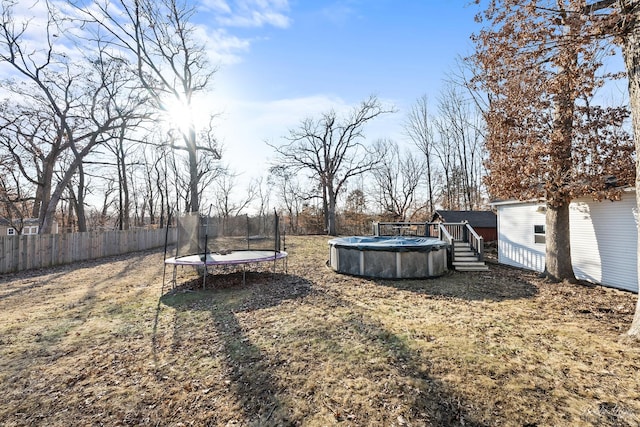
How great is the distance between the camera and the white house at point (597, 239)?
7309mm

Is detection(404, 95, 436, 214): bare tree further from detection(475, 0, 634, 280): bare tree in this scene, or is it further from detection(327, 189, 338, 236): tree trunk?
detection(475, 0, 634, 280): bare tree

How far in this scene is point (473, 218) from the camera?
61.0ft

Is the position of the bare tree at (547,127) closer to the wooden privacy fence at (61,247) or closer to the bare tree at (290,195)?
the wooden privacy fence at (61,247)

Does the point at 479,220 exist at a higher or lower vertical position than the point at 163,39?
lower

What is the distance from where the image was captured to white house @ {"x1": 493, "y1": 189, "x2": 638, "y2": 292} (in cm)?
731

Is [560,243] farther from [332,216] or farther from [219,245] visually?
[332,216]

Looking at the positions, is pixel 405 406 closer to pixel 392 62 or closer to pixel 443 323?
pixel 443 323

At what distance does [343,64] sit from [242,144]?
13.0 metres

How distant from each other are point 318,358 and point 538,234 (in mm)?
9854

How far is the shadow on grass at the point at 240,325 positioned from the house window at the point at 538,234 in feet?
26.8

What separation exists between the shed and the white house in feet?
24.3

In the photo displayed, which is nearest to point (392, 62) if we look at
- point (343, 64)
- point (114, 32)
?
point (343, 64)

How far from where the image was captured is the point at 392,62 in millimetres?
11359

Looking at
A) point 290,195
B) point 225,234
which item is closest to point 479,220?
point 225,234
